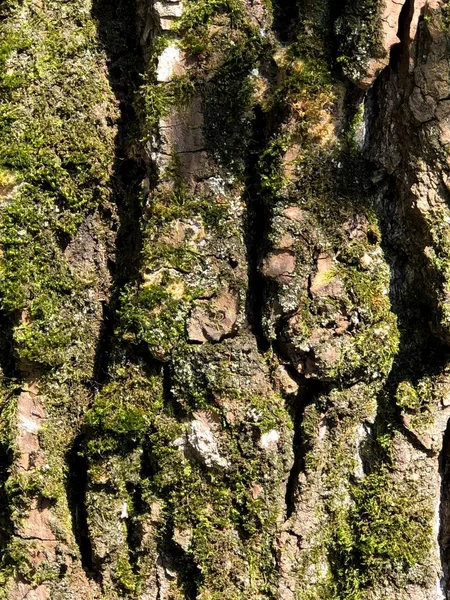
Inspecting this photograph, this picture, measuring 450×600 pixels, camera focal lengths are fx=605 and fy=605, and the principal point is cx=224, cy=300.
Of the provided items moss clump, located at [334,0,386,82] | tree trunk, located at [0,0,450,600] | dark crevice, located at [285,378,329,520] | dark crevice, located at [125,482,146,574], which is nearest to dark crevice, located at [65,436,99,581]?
tree trunk, located at [0,0,450,600]

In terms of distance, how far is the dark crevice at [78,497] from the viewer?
7.90 ft

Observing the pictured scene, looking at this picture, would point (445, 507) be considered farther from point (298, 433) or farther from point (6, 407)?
point (6, 407)

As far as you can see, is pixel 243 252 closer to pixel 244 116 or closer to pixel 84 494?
A: pixel 244 116

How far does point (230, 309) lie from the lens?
2297 millimetres

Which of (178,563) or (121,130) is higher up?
(121,130)

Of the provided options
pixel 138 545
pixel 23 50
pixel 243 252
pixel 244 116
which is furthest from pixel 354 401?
pixel 23 50

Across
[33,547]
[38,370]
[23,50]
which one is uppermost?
[23,50]

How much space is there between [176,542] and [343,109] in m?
1.78

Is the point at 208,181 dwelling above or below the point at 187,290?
above

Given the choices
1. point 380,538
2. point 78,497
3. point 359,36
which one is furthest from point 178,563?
point 359,36

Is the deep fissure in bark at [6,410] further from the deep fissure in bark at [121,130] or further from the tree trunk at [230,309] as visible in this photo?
the deep fissure in bark at [121,130]

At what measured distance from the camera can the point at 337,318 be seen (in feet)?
7.57

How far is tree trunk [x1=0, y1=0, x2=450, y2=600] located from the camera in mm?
2285

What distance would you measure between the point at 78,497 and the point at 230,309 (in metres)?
0.98
